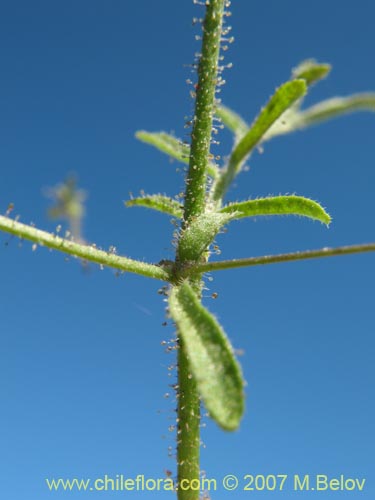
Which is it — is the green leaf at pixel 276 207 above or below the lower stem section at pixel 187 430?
above

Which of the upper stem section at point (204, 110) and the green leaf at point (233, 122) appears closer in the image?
the upper stem section at point (204, 110)

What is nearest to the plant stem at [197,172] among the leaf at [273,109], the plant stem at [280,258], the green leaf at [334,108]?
the plant stem at [280,258]

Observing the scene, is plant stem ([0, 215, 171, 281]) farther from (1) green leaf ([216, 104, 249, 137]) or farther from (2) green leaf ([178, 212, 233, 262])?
(1) green leaf ([216, 104, 249, 137])

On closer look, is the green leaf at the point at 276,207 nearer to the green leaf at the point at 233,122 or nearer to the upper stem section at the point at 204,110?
the upper stem section at the point at 204,110

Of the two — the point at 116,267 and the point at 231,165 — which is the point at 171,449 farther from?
the point at 231,165

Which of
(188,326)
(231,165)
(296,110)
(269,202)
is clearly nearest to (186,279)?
(188,326)

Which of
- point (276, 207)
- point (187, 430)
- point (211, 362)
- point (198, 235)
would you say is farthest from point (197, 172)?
point (187, 430)

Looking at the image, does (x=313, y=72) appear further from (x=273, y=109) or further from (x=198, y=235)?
(x=198, y=235)

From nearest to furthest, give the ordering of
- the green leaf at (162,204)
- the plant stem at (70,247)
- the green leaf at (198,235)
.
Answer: the plant stem at (70,247)
the green leaf at (198,235)
the green leaf at (162,204)
